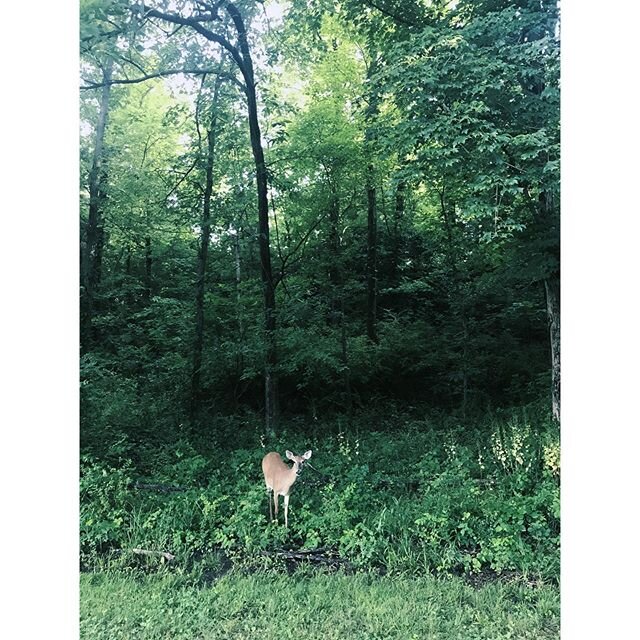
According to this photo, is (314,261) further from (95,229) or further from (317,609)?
(317,609)

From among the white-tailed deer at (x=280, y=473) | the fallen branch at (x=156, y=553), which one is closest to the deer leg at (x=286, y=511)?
the white-tailed deer at (x=280, y=473)

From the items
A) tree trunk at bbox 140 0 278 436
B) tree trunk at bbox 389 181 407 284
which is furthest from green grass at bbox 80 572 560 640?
tree trunk at bbox 389 181 407 284

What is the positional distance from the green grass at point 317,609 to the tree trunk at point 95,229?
134 centimetres

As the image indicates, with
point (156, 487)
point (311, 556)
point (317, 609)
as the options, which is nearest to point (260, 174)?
point (156, 487)

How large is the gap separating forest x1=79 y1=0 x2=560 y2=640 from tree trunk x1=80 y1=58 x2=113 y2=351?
0.04ft

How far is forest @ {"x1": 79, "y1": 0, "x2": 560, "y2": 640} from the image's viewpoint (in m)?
2.61

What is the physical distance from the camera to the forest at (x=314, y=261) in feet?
8.57

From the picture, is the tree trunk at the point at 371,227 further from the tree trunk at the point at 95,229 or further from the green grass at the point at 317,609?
the tree trunk at the point at 95,229

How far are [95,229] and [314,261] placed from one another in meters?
1.27
